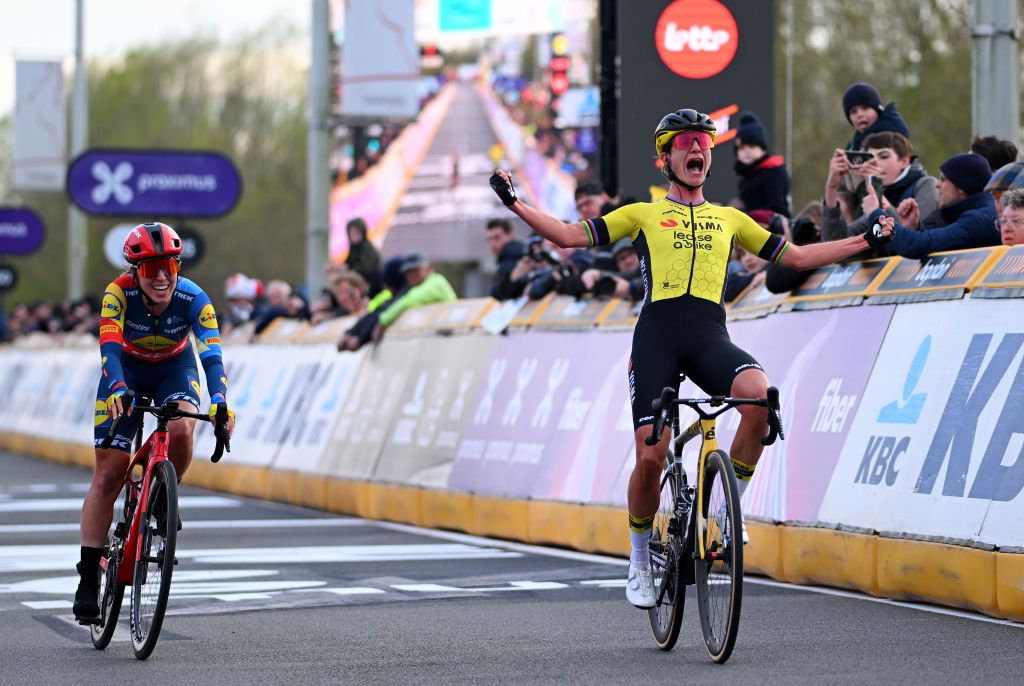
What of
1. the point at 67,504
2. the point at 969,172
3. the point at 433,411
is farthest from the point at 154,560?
the point at 67,504

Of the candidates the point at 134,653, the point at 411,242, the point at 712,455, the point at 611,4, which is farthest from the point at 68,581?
the point at 411,242

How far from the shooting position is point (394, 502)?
17234mm

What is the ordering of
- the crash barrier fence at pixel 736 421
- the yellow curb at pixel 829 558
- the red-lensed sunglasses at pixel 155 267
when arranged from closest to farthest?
the red-lensed sunglasses at pixel 155 267 → the crash barrier fence at pixel 736 421 → the yellow curb at pixel 829 558

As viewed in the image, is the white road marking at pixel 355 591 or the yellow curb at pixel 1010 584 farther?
the white road marking at pixel 355 591

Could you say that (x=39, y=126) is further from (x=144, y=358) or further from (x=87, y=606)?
(x=87, y=606)

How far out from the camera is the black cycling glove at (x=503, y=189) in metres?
Answer: 8.40

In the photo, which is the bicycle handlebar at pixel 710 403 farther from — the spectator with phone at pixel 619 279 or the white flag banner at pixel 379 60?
the white flag banner at pixel 379 60

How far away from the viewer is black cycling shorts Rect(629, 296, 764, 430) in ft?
29.0

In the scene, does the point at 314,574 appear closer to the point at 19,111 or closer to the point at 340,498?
the point at 340,498

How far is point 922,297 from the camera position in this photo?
1081 centimetres

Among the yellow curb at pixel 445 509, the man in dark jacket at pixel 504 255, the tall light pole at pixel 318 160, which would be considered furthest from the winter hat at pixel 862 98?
the tall light pole at pixel 318 160

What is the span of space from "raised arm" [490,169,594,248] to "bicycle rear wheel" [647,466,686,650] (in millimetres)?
1098

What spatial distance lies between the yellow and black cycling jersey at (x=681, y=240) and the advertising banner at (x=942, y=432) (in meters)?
1.52

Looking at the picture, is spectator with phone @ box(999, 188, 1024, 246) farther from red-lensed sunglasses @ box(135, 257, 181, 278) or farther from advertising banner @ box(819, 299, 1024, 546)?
red-lensed sunglasses @ box(135, 257, 181, 278)
